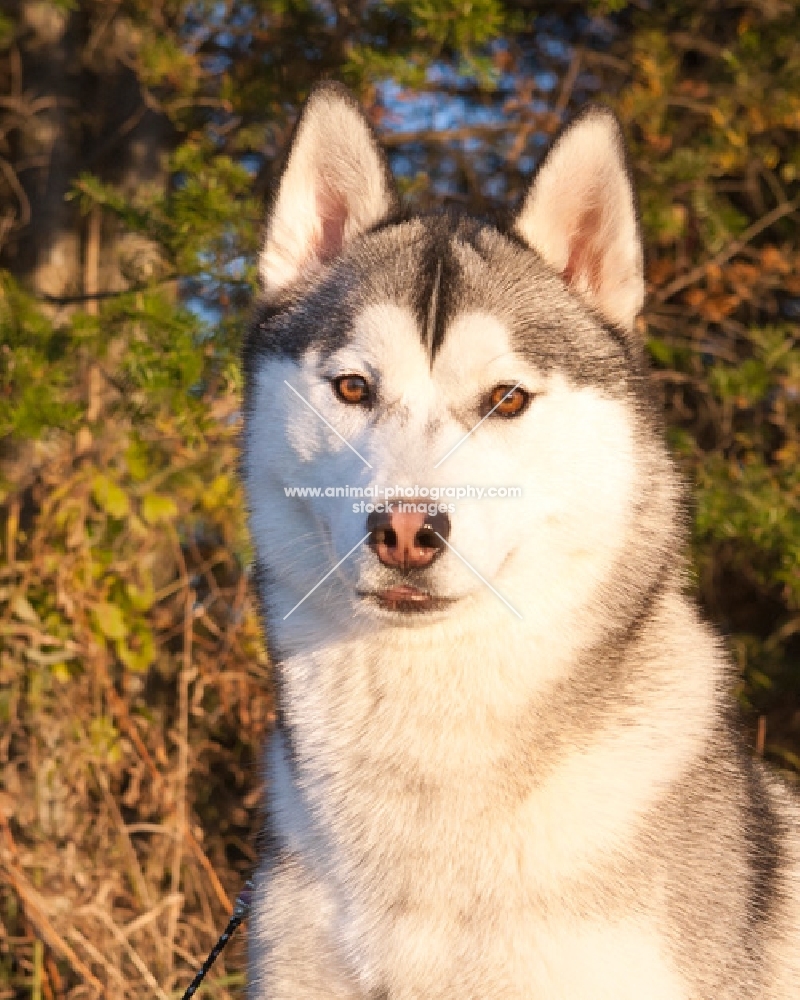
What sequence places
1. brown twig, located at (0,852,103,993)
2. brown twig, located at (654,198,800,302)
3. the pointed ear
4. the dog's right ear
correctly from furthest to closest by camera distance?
brown twig, located at (654,198,800,302), brown twig, located at (0,852,103,993), the dog's right ear, the pointed ear

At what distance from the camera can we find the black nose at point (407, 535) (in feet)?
6.56

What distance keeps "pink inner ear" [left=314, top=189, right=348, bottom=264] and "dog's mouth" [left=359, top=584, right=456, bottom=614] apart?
3.20 ft

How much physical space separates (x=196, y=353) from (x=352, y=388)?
139 centimetres

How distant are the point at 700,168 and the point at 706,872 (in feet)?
12.0

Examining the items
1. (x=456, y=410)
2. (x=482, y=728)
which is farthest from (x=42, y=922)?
(x=456, y=410)

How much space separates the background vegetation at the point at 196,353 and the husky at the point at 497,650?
113cm

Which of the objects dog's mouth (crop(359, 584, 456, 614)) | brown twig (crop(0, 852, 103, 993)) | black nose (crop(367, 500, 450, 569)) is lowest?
brown twig (crop(0, 852, 103, 993))

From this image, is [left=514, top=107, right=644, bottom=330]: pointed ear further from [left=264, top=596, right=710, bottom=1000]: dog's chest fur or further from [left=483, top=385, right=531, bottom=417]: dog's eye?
[left=264, top=596, right=710, bottom=1000]: dog's chest fur

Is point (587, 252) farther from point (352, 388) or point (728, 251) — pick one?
point (728, 251)

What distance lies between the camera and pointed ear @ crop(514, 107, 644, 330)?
238cm

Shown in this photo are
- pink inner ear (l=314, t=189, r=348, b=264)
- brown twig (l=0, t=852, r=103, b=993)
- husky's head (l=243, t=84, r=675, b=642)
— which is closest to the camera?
husky's head (l=243, t=84, r=675, b=642)

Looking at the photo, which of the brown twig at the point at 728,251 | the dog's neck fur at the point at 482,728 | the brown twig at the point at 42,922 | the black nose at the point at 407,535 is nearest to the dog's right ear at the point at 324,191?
the black nose at the point at 407,535

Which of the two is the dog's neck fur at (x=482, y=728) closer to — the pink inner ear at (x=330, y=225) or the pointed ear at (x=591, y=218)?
the pointed ear at (x=591, y=218)

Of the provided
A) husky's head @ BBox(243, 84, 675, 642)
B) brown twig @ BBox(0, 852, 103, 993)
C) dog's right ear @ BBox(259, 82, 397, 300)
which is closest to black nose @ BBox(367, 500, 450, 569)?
husky's head @ BBox(243, 84, 675, 642)
